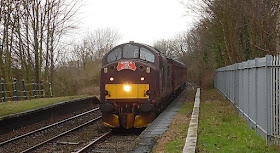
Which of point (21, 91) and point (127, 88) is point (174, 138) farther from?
point (21, 91)

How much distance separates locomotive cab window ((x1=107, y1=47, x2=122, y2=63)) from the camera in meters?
15.1

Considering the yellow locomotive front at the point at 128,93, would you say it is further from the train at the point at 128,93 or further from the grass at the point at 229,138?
the grass at the point at 229,138

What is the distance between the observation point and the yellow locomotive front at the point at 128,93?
1382 cm

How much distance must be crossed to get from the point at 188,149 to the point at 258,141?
1777 mm

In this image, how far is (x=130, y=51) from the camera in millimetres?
15016

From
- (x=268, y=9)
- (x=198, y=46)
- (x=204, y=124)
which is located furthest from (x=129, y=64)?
(x=198, y=46)

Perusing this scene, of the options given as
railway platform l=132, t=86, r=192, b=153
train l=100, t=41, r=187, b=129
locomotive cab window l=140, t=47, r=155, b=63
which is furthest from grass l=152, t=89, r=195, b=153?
locomotive cab window l=140, t=47, r=155, b=63

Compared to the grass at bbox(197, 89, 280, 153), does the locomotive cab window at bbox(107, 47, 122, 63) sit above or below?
above

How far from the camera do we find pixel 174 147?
352 inches

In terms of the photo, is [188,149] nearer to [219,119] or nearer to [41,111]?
[219,119]

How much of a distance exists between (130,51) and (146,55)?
2.05 feet

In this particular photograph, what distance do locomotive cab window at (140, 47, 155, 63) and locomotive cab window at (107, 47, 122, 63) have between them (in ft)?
2.76

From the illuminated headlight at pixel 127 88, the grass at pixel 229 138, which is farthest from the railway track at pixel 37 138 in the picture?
the grass at pixel 229 138

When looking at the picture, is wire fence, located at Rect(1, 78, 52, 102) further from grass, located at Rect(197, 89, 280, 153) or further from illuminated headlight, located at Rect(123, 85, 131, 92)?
grass, located at Rect(197, 89, 280, 153)
